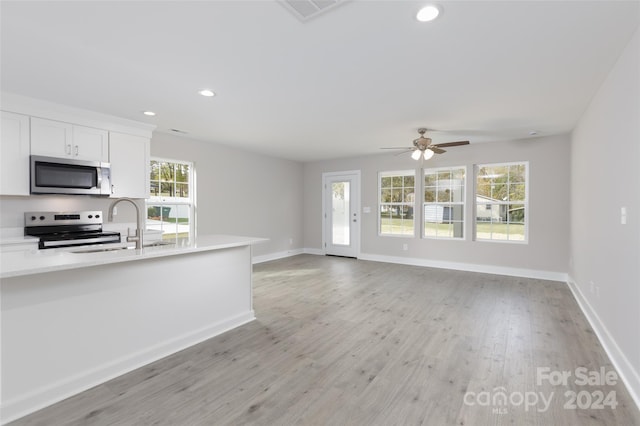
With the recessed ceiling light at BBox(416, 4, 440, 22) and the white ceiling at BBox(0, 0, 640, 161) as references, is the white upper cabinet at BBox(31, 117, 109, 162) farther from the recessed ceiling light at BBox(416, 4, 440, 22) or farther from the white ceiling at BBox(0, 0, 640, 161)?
the recessed ceiling light at BBox(416, 4, 440, 22)

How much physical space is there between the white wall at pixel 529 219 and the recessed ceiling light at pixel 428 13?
4.39 meters

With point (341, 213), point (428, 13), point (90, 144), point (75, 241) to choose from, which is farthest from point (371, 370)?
point (341, 213)

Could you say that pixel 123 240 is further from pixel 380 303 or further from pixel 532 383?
pixel 532 383

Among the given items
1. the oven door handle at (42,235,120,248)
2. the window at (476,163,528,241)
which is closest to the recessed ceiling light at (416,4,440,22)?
the oven door handle at (42,235,120,248)

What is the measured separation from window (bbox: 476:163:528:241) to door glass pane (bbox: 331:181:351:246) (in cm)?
288

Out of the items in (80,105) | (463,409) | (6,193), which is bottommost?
(463,409)

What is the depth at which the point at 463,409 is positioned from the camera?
6.13ft

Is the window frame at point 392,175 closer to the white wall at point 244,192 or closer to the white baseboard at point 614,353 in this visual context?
the white wall at point 244,192

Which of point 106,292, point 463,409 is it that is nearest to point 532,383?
point 463,409

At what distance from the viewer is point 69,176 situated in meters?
3.70

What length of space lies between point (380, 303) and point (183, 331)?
2329 millimetres

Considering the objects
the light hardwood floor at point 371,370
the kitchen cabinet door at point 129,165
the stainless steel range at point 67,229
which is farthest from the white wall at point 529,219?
the stainless steel range at point 67,229

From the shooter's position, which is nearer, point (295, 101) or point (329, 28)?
point (329, 28)

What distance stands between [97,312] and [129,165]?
2.87 m
